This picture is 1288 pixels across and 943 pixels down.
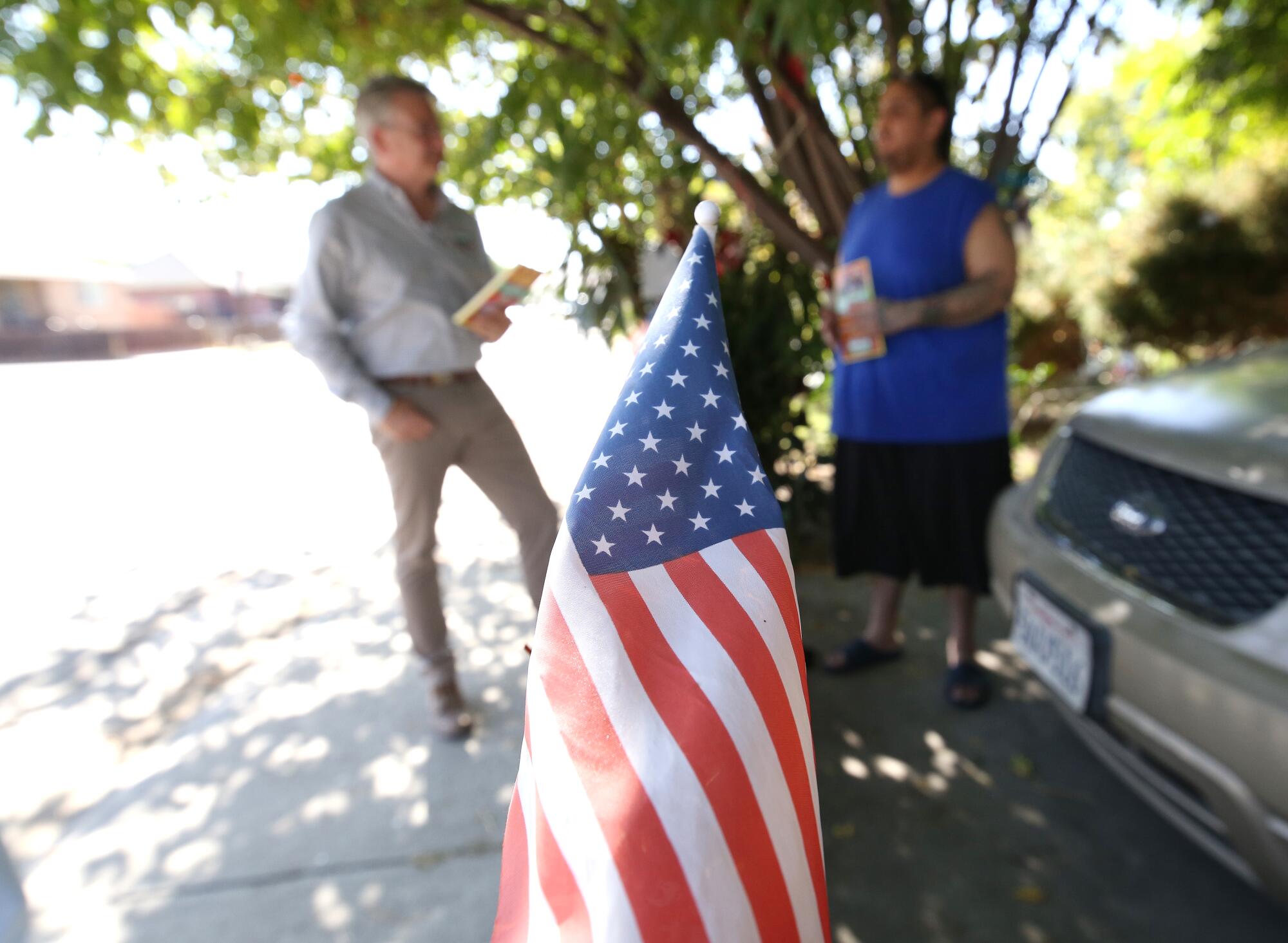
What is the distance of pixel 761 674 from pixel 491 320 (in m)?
1.80

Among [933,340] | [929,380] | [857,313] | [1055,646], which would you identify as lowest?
[1055,646]

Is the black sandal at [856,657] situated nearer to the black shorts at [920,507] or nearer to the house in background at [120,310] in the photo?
the black shorts at [920,507]

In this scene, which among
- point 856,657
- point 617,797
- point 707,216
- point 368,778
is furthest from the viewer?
point 856,657

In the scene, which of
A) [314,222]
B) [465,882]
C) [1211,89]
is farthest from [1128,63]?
[465,882]

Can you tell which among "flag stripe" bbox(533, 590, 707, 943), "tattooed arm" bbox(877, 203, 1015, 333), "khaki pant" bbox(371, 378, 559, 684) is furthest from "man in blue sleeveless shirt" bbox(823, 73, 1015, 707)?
"flag stripe" bbox(533, 590, 707, 943)

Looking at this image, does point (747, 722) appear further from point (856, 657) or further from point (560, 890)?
point (856, 657)

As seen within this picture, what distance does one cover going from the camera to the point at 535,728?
95 centimetres

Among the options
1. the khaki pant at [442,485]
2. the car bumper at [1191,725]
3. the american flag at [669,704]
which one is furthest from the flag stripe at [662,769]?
the khaki pant at [442,485]

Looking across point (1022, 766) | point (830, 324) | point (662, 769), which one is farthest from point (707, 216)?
point (1022, 766)

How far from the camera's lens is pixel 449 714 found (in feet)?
9.92

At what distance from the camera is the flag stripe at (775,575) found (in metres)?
1.03

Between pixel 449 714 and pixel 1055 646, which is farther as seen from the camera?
pixel 449 714

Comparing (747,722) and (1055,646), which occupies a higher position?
(747,722)

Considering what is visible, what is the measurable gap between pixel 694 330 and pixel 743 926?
75 centimetres
